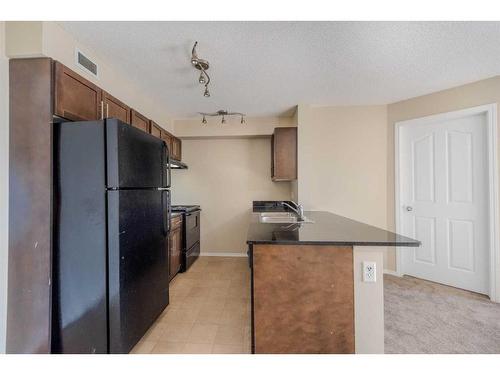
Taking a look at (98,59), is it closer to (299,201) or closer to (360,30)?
(360,30)

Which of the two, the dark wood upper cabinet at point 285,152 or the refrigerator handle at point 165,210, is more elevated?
the dark wood upper cabinet at point 285,152

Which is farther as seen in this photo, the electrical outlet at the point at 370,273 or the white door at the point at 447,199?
the white door at the point at 447,199

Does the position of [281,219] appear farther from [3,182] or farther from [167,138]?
[3,182]

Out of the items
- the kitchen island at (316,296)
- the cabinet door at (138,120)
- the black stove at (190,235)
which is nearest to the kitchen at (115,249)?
the kitchen island at (316,296)

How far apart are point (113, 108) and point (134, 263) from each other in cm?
141

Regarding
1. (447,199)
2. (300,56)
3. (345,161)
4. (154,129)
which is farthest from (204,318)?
(447,199)

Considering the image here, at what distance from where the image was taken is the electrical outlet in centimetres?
137

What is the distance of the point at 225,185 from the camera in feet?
13.4

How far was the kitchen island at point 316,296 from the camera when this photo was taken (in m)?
1.37

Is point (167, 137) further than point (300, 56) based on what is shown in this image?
Yes

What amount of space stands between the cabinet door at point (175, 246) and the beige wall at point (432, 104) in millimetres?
2998

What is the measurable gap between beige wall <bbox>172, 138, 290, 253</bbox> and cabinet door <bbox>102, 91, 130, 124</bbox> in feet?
6.19

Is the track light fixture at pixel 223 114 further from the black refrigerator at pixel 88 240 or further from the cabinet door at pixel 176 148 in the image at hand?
the black refrigerator at pixel 88 240
